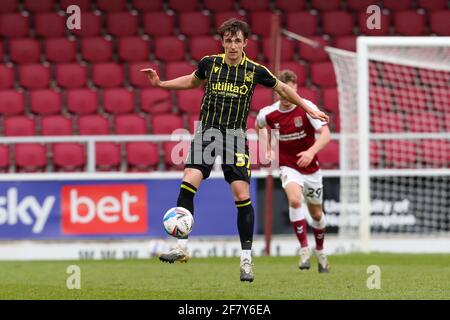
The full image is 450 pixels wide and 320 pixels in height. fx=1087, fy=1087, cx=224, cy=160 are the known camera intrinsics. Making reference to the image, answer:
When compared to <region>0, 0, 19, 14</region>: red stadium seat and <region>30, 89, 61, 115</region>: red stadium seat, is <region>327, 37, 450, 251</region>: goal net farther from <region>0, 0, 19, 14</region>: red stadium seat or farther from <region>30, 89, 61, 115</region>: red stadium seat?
<region>0, 0, 19, 14</region>: red stadium seat

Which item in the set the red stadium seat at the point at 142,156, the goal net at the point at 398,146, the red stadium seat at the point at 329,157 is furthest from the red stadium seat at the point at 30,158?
the goal net at the point at 398,146

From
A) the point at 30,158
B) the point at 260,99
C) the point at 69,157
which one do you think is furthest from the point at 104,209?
the point at 260,99

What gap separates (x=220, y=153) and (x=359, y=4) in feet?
33.4

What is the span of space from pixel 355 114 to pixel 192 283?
646 cm

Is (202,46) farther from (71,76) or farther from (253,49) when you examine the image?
(71,76)

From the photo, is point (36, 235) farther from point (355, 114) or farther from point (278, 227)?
point (355, 114)

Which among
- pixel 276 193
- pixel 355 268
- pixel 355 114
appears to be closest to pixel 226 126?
pixel 355 268

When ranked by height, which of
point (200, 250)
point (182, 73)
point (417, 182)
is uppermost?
point (182, 73)

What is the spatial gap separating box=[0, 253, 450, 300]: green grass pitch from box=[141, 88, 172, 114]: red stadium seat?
3945mm

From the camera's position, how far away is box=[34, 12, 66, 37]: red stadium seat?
57.5ft

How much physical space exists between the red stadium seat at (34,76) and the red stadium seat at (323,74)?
4.09m

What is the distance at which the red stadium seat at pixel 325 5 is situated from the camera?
18156mm

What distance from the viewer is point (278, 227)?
13953 millimetres

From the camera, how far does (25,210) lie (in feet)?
45.1
